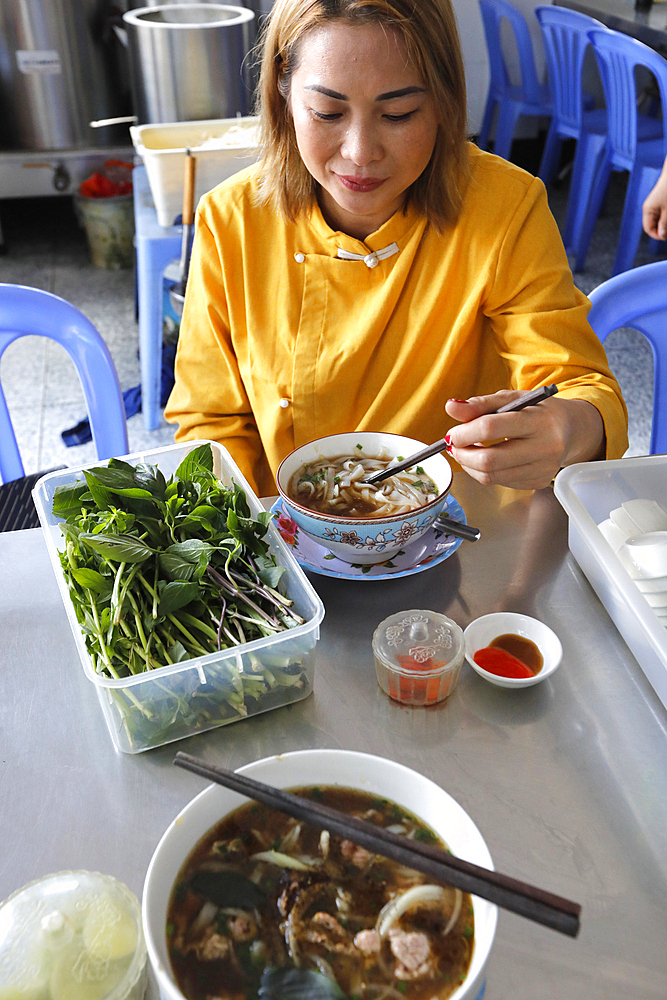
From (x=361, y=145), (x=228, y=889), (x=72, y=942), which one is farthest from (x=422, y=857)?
(x=361, y=145)

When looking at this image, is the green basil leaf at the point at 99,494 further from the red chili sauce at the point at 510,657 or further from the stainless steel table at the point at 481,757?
the red chili sauce at the point at 510,657

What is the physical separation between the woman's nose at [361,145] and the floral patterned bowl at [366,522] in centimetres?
43

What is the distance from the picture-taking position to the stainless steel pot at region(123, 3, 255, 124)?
3.31m

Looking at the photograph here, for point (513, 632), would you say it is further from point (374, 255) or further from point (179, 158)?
point (179, 158)

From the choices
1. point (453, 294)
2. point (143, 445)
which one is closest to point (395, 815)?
point (453, 294)

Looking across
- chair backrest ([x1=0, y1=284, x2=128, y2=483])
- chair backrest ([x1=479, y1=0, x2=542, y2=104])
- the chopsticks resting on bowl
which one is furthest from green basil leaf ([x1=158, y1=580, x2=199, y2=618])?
chair backrest ([x1=479, y1=0, x2=542, y2=104])

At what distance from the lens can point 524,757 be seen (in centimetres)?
86

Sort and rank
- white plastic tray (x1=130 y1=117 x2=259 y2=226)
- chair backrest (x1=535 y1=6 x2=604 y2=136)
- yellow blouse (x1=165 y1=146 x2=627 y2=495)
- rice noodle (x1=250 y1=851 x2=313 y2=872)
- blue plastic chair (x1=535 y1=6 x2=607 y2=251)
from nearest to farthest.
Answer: rice noodle (x1=250 y1=851 x2=313 y2=872)
yellow blouse (x1=165 y1=146 x2=627 y2=495)
white plastic tray (x1=130 y1=117 x2=259 y2=226)
chair backrest (x1=535 y1=6 x2=604 y2=136)
blue plastic chair (x1=535 y1=6 x2=607 y2=251)

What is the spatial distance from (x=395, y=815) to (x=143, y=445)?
9.02 feet

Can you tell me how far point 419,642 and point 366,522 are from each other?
166mm

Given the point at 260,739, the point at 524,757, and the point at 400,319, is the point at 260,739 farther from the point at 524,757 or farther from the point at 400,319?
the point at 400,319

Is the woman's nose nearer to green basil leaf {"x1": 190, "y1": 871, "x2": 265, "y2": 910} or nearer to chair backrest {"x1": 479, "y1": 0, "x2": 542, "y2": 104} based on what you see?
green basil leaf {"x1": 190, "y1": 871, "x2": 265, "y2": 910}

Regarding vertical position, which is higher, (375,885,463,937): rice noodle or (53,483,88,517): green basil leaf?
(53,483,88,517): green basil leaf

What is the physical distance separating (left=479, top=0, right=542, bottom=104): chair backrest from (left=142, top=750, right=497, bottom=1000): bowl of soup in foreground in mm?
5080
